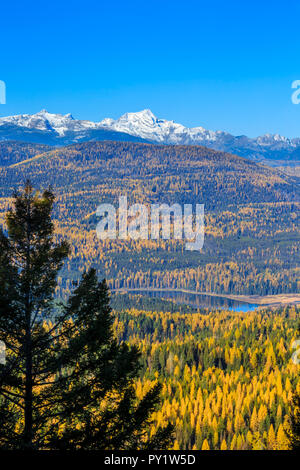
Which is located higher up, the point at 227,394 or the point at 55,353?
the point at 227,394

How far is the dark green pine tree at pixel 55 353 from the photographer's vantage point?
29.6 m

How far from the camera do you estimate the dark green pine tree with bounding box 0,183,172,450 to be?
29594mm

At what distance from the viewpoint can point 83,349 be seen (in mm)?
31250

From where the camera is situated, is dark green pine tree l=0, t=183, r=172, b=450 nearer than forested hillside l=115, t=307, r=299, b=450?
Yes

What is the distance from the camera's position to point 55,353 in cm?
3130

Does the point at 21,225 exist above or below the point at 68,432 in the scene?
above

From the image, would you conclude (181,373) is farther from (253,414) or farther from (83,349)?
(83,349)

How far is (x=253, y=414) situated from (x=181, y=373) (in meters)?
55.4

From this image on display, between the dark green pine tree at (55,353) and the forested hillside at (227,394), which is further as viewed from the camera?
the forested hillside at (227,394)
